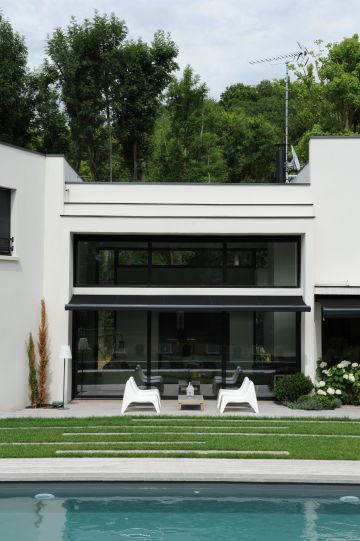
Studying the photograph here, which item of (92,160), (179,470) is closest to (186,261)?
(179,470)

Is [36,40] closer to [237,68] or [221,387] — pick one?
[237,68]

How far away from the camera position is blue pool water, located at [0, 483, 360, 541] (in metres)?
10.2

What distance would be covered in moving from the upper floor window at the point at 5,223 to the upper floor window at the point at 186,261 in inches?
98.1

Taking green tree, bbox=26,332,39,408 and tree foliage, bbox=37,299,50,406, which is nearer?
green tree, bbox=26,332,39,408

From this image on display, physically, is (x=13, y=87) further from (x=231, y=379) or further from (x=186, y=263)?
(x=231, y=379)

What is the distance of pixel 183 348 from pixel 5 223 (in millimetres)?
6381

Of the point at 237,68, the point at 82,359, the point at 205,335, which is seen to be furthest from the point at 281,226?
the point at 237,68

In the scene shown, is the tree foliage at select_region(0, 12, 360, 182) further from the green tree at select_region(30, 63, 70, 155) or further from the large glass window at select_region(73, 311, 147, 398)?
the large glass window at select_region(73, 311, 147, 398)

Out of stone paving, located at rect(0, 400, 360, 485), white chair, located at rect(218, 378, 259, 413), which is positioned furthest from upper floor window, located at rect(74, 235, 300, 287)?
stone paving, located at rect(0, 400, 360, 485)

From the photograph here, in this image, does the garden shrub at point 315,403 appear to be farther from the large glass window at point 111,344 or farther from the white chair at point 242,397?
the large glass window at point 111,344

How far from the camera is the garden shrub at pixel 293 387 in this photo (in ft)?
64.0

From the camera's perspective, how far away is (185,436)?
14.8 meters

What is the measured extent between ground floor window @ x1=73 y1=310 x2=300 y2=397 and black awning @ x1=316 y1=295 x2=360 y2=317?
1.23 meters

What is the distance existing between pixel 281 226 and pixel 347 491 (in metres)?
10.3
